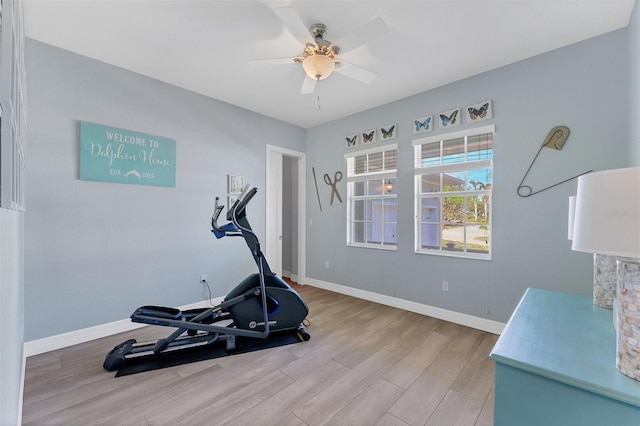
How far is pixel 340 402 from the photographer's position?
1.87 metres

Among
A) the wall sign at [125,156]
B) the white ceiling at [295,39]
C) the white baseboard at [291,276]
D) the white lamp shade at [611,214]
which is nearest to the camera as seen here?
the white lamp shade at [611,214]

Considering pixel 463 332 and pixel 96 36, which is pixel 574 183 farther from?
pixel 96 36

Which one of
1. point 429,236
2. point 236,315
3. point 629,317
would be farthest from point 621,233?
point 429,236

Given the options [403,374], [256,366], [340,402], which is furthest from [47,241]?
[403,374]

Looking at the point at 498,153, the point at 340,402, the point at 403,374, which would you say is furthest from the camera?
the point at 498,153

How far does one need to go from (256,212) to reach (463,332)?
10.5 ft

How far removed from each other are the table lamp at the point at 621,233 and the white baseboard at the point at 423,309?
2.31 metres

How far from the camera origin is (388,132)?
388 centimetres

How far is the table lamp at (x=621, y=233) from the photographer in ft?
2.71

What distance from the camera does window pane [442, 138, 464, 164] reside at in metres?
3.28

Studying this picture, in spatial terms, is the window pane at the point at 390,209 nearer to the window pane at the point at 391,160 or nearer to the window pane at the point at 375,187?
the window pane at the point at 375,187

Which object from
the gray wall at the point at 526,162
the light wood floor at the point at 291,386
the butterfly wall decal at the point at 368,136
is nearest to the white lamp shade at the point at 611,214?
the light wood floor at the point at 291,386

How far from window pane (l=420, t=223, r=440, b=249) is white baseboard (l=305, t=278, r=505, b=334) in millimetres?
786

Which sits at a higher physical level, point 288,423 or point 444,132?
point 444,132
